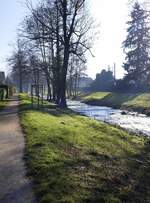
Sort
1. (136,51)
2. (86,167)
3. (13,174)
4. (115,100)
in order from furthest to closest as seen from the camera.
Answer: (136,51)
(115,100)
(86,167)
(13,174)

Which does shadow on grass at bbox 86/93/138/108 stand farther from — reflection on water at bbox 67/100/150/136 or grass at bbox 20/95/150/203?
grass at bbox 20/95/150/203

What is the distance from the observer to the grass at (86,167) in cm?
754

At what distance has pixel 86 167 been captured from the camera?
32.0ft

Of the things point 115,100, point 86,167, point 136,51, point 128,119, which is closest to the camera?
point 86,167

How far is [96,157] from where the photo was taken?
11.1 m

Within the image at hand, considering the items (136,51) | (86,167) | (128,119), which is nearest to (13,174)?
(86,167)

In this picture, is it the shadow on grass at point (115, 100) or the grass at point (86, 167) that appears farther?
the shadow on grass at point (115, 100)

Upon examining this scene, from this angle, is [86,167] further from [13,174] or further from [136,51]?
[136,51]

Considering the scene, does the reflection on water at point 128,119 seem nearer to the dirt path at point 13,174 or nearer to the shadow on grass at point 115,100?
the dirt path at point 13,174

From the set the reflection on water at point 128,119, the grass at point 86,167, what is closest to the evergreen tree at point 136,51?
the reflection on water at point 128,119

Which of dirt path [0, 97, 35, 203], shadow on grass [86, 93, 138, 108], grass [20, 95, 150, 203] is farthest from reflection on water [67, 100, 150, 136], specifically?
shadow on grass [86, 93, 138, 108]

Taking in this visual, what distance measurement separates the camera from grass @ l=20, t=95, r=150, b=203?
7.54 meters

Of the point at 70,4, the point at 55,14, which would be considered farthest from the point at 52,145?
the point at 55,14

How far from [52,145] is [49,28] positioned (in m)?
26.4
